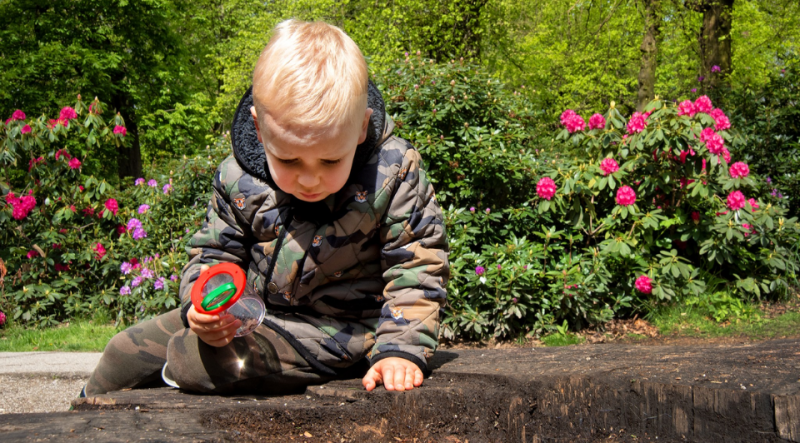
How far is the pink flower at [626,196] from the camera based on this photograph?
12.3 feet

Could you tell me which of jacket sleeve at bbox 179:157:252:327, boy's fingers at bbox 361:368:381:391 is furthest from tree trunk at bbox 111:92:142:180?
boy's fingers at bbox 361:368:381:391

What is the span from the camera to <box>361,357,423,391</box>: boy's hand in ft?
5.12

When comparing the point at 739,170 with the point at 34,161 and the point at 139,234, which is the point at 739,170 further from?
the point at 34,161

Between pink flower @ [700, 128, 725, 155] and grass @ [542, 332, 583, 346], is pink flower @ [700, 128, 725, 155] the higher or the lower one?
the higher one

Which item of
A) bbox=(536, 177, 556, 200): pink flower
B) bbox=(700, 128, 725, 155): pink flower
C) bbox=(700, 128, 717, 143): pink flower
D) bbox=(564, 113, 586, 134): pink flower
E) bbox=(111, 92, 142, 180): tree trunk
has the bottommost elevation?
bbox=(536, 177, 556, 200): pink flower

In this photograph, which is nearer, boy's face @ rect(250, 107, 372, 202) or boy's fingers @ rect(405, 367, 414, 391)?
boy's face @ rect(250, 107, 372, 202)

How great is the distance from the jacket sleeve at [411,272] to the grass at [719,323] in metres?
2.63

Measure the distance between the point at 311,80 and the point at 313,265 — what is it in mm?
594

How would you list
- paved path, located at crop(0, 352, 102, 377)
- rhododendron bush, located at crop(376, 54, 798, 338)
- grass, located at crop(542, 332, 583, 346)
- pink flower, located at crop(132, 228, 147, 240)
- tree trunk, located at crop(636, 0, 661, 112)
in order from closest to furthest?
paved path, located at crop(0, 352, 102, 377), grass, located at crop(542, 332, 583, 346), rhododendron bush, located at crop(376, 54, 798, 338), pink flower, located at crop(132, 228, 147, 240), tree trunk, located at crop(636, 0, 661, 112)

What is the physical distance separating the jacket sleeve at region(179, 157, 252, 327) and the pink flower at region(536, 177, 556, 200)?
239 centimetres

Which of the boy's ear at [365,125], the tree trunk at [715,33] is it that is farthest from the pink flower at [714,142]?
the tree trunk at [715,33]

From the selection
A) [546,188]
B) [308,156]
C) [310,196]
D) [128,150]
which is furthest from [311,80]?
[128,150]

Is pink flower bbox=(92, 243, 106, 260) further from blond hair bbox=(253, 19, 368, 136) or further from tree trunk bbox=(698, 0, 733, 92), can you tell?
tree trunk bbox=(698, 0, 733, 92)

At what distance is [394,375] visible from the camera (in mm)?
1595
